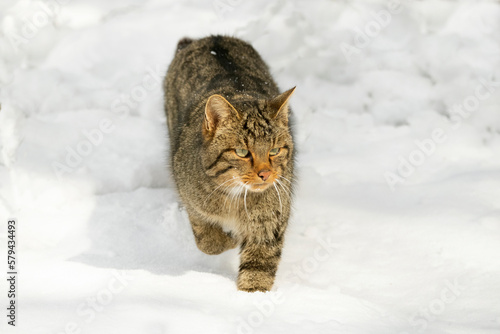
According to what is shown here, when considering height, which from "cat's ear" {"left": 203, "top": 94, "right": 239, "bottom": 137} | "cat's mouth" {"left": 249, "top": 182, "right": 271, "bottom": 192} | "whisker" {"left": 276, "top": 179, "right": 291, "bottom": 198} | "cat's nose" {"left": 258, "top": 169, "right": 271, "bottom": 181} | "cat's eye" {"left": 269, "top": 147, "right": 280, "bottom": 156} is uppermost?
"cat's ear" {"left": 203, "top": 94, "right": 239, "bottom": 137}

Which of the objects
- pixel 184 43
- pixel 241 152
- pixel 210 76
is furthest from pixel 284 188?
pixel 184 43

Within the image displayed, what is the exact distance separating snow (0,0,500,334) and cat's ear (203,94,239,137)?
0.84m

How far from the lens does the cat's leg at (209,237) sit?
12.8ft

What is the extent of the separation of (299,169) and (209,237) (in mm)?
1259

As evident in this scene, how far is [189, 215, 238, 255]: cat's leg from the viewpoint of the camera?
390cm

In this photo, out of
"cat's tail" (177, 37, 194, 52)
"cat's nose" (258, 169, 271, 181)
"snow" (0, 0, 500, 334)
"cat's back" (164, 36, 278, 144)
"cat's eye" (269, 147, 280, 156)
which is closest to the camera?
"snow" (0, 0, 500, 334)

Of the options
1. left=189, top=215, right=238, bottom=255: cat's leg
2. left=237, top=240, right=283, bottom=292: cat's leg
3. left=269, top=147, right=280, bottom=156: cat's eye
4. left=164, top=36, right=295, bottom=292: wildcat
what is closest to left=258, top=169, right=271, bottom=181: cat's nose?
left=164, top=36, right=295, bottom=292: wildcat

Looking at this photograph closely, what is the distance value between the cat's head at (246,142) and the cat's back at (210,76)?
538 millimetres

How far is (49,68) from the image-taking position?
578 centimetres

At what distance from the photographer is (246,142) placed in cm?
333

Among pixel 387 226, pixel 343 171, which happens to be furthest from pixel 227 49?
pixel 387 226

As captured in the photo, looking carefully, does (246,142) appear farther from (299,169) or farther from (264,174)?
(299,169)

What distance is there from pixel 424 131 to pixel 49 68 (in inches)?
138

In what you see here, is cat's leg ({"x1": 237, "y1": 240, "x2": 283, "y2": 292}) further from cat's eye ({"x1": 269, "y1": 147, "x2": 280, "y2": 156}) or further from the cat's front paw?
cat's eye ({"x1": 269, "y1": 147, "x2": 280, "y2": 156})
